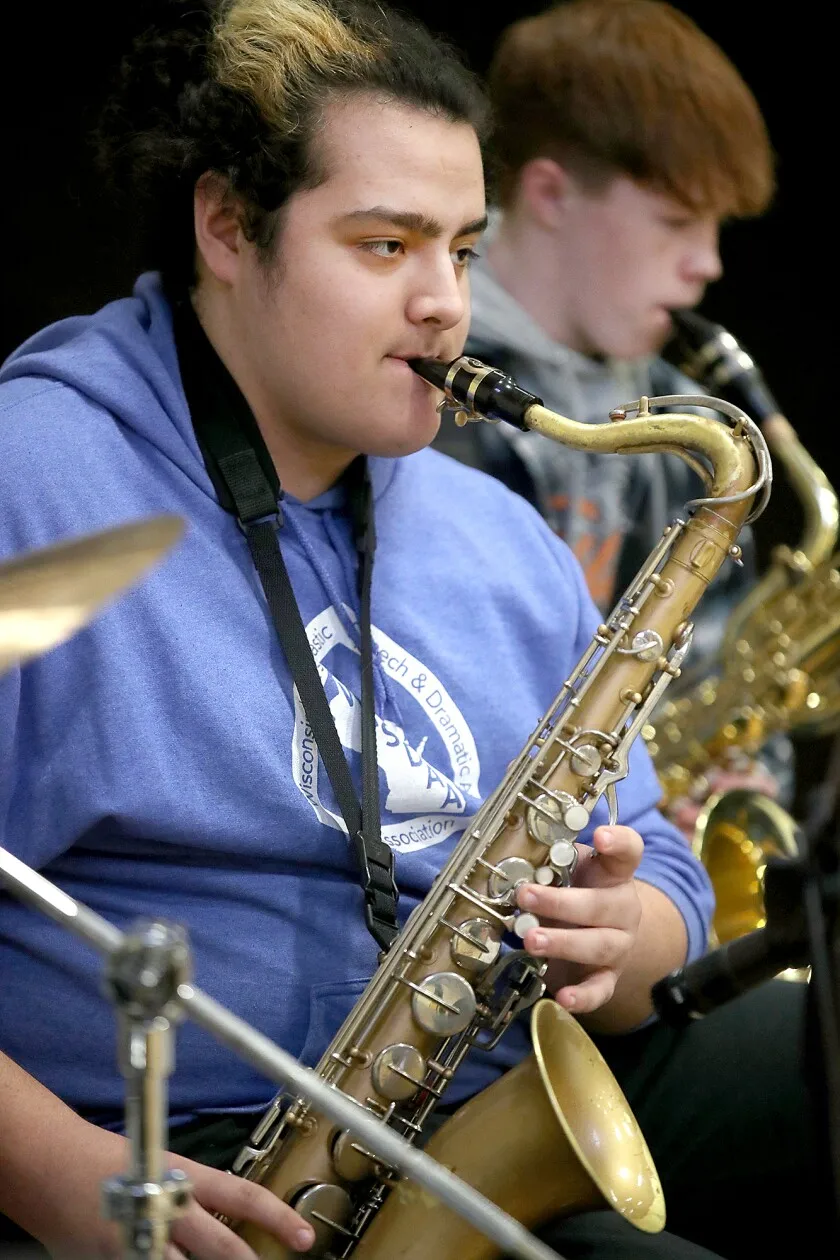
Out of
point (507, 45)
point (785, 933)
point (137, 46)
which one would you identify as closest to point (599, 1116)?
point (785, 933)

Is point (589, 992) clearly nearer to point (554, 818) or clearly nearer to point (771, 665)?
point (554, 818)

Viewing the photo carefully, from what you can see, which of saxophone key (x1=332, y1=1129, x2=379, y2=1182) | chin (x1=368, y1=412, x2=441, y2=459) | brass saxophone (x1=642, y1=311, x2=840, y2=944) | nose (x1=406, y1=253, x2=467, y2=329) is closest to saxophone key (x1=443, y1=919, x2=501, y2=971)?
saxophone key (x1=332, y1=1129, x2=379, y2=1182)

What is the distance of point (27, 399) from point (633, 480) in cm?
153

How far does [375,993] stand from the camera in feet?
5.25

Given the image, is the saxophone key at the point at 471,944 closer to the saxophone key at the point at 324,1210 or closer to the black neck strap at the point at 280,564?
the black neck strap at the point at 280,564

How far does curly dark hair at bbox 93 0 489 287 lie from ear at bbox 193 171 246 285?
2 centimetres

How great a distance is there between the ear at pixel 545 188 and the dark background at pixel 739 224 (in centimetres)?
31

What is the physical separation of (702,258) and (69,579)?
7.63ft

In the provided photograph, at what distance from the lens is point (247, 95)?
172 cm

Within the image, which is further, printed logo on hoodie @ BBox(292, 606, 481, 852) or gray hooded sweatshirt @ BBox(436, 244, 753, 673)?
gray hooded sweatshirt @ BBox(436, 244, 753, 673)

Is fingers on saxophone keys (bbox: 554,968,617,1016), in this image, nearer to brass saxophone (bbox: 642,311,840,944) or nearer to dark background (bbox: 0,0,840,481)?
dark background (bbox: 0,0,840,481)

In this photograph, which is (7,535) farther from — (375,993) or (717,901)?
(717,901)

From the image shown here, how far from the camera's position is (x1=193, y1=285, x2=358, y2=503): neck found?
1.78m

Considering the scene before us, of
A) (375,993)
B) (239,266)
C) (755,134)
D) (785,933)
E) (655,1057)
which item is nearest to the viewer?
(785,933)
